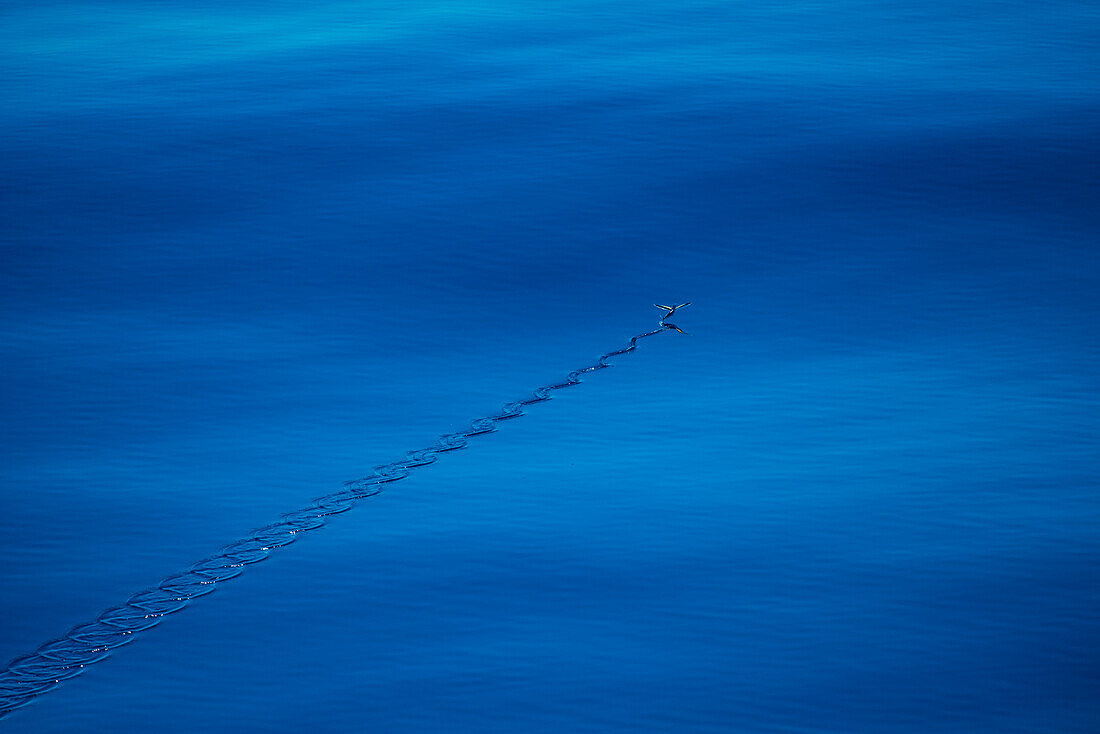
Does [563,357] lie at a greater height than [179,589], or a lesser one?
greater

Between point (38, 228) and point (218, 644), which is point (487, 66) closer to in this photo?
point (38, 228)

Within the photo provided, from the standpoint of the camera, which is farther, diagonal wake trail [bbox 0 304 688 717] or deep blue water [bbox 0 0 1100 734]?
deep blue water [bbox 0 0 1100 734]

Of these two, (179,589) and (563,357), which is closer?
(179,589)

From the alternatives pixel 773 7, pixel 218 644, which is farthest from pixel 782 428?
pixel 773 7

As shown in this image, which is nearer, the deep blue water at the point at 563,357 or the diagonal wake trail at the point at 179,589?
the diagonal wake trail at the point at 179,589
